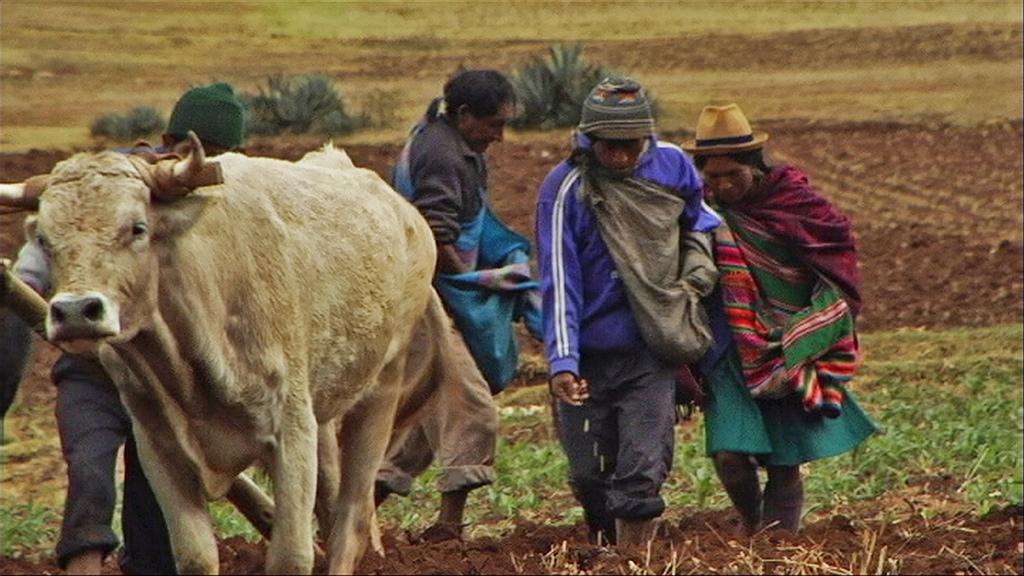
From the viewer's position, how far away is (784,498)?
9133 mm

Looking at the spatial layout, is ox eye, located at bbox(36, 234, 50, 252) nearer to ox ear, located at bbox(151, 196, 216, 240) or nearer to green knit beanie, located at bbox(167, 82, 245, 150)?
ox ear, located at bbox(151, 196, 216, 240)

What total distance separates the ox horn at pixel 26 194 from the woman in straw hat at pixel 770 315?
3.07 meters

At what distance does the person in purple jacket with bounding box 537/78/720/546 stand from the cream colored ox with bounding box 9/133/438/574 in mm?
660

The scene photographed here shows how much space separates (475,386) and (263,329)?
6.73 feet

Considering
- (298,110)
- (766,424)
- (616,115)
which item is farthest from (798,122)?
(616,115)

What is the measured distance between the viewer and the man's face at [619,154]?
8.62 m

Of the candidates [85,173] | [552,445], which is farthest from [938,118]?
[85,173]

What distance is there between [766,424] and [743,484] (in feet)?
0.84

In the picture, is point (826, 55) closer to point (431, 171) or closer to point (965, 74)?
point (965, 74)

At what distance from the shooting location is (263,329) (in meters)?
7.19

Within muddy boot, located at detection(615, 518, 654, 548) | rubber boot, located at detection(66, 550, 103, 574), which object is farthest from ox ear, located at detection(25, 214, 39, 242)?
muddy boot, located at detection(615, 518, 654, 548)

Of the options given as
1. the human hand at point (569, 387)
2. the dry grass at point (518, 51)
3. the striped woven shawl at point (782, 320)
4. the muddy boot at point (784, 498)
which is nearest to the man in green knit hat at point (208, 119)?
the human hand at point (569, 387)

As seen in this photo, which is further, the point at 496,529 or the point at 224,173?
the point at 496,529

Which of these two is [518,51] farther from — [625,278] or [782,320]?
[625,278]
